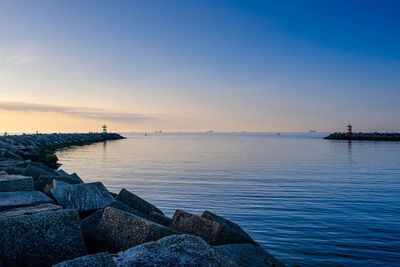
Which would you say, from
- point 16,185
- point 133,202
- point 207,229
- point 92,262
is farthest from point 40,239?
point 16,185

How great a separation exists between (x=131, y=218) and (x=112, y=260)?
1188 millimetres

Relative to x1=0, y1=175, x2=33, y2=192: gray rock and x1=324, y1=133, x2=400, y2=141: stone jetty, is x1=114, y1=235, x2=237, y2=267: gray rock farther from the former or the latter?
x1=324, y1=133, x2=400, y2=141: stone jetty

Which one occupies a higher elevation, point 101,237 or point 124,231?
point 124,231

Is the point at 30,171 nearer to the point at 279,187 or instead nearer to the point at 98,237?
the point at 98,237

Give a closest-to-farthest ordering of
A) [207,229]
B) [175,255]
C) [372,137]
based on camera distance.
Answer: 1. [175,255]
2. [207,229]
3. [372,137]

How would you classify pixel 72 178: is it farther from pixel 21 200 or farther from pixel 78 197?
pixel 21 200

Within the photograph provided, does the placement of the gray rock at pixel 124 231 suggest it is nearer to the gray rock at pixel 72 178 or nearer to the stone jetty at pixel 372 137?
the gray rock at pixel 72 178

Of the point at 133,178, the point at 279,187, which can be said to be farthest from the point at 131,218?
the point at 133,178

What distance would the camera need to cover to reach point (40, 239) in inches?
124

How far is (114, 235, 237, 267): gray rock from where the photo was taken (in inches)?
96.0

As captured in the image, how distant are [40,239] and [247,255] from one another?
2.62 m

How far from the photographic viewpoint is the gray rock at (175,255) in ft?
8.00

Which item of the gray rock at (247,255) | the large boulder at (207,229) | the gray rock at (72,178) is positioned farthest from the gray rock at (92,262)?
the gray rock at (72,178)

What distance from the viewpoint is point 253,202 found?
11211 millimetres
